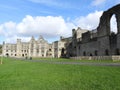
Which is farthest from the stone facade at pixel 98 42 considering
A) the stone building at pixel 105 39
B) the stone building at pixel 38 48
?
the stone building at pixel 38 48

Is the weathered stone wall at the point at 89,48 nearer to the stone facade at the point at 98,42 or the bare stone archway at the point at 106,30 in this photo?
the stone facade at the point at 98,42

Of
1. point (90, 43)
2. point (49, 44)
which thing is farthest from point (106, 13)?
point (49, 44)

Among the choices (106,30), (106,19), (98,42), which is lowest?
(98,42)

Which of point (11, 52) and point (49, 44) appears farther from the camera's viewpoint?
point (11, 52)

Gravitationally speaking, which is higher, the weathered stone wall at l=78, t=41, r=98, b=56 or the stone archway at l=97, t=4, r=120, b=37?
the stone archway at l=97, t=4, r=120, b=37

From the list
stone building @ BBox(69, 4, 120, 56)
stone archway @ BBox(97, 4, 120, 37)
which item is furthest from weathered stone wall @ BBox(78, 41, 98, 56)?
stone archway @ BBox(97, 4, 120, 37)

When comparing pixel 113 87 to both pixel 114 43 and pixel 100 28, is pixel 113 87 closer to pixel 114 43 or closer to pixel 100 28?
pixel 114 43

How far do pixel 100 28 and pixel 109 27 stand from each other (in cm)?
406

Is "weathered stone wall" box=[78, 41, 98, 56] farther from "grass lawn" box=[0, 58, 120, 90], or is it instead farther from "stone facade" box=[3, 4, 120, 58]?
"grass lawn" box=[0, 58, 120, 90]

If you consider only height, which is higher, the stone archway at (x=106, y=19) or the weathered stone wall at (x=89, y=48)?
the stone archway at (x=106, y=19)

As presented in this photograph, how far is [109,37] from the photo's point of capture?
52562mm

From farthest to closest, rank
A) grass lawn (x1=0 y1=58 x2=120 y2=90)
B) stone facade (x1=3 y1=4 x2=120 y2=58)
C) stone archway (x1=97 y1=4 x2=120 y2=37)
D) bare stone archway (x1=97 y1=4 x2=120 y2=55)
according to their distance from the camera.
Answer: stone facade (x1=3 y1=4 x2=120 y2=58) → bare stone archway (x1=97 y1=4 x2=120 y2=55) → stone archway (x1=97 y1=4 x2=120 y2=37) → grass lawn (x1=0 y1=58 x2=120 y2=90)

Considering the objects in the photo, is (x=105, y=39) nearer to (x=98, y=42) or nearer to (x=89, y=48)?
(x=98, y=42)

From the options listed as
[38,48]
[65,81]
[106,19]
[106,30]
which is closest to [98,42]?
[106,30]
